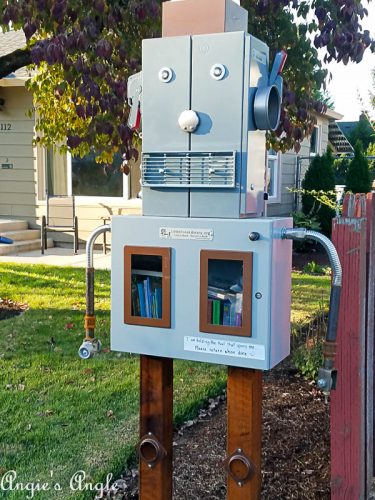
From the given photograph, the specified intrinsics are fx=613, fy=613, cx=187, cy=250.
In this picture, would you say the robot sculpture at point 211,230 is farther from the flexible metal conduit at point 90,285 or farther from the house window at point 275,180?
the house window at point 275,180

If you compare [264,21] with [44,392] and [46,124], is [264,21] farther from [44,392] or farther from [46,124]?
[44,392]

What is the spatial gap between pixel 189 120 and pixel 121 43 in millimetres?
2364

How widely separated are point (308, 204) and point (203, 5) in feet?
32.2

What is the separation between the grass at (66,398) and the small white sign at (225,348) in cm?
109

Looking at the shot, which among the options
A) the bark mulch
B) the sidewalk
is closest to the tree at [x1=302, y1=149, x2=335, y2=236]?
the sidewalk

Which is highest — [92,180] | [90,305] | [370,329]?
[92,180]

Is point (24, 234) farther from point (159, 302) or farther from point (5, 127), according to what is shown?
point (159, 302)

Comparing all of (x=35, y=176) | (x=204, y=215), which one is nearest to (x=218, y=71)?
(x=204, y=215)

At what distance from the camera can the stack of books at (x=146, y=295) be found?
2.10 m

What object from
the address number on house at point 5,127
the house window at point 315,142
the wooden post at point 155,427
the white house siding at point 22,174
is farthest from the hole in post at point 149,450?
the house window at point 315,142

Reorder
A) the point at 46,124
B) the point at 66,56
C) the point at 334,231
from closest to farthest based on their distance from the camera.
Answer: the point at 334,231, the point at 66,56, the point at 46,124

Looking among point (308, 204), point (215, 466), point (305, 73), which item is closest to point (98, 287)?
point (305, 73)

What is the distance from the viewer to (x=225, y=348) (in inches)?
78.0

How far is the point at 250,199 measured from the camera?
2.05 meters
